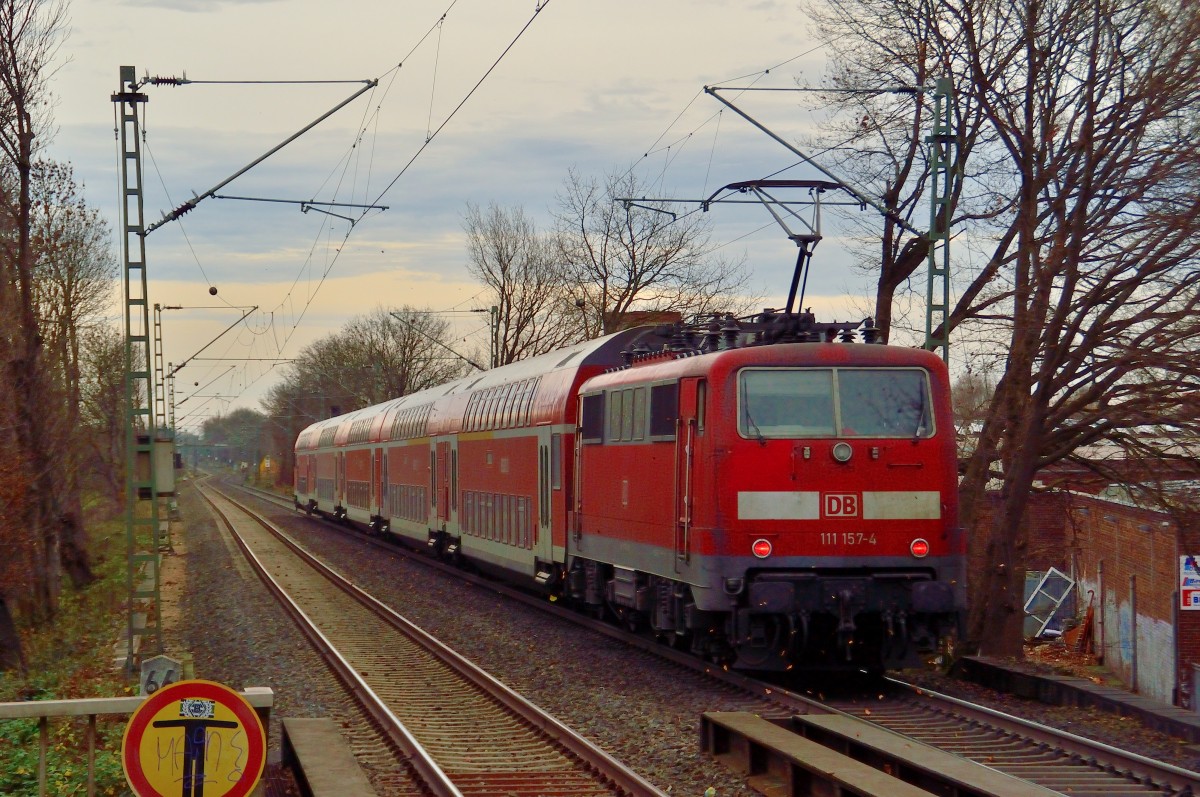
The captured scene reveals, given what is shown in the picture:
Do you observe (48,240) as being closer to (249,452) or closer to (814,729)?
(814,729)

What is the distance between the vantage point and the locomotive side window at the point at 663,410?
13.1 metres

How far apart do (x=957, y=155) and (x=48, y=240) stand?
17842 millimetres

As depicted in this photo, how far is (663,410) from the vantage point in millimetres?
13469

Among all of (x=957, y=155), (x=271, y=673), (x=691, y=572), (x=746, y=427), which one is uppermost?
(x=957, y=155)

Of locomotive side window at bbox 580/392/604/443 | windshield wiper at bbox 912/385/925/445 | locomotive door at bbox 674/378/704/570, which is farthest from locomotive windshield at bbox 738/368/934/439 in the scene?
locomotive side window at bbox 580/392/604/443

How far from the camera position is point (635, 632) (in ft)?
53.7

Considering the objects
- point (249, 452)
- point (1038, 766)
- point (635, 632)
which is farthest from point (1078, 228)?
point (249, 452)

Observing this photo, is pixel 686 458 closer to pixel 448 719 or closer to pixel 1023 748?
pixel 448 719

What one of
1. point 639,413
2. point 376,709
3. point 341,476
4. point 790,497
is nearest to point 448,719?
point 376,709

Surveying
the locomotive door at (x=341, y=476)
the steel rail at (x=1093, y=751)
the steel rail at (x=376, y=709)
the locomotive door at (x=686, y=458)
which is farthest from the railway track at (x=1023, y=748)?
the locomotive door at (x=341, y=476)

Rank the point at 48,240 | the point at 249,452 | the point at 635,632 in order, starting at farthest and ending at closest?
the point at 249,452 → the point at 48,240 → the point at 635,632

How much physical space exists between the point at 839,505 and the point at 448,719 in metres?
4.01

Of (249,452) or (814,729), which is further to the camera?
(249,452)

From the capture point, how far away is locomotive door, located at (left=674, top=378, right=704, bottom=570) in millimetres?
12523
